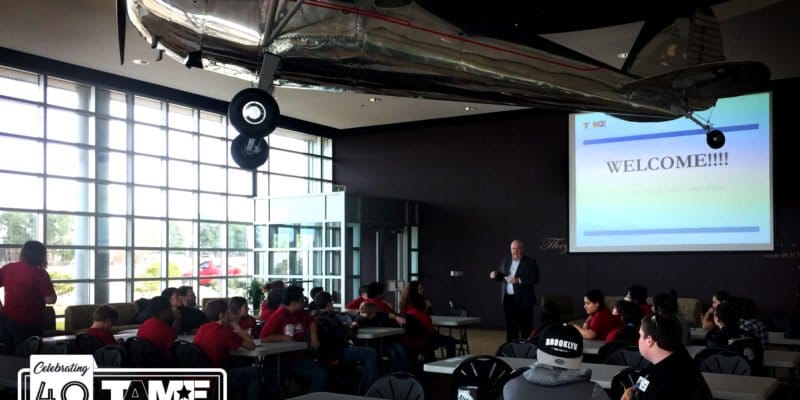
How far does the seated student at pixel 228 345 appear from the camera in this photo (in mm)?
5527

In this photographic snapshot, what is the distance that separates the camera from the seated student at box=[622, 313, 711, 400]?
287 centimetres

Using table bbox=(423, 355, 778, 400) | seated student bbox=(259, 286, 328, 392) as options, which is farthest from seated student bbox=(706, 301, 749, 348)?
seated student bbox=(259, 286, 328, 392)

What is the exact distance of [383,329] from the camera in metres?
7.48

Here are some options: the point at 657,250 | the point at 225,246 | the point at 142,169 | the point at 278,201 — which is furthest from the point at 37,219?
the point at 657,250

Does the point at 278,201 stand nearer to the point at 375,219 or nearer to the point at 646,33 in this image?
the point at 375,219

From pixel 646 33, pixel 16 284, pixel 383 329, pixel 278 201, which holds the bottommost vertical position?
pixel 383 329

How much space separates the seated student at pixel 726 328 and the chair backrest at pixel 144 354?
433 cm

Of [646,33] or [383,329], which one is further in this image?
[383,329]

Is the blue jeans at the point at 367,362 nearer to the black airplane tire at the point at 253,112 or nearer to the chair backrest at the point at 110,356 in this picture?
the chair backrest at the point at 110,356

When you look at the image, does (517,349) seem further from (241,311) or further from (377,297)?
(377,297)

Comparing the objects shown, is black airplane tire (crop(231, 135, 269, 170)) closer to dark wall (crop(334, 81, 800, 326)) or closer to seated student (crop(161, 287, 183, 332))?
seated student (crop(161, 287, 183, 332))

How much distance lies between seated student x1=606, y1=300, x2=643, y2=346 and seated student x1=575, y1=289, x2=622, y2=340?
0.11m

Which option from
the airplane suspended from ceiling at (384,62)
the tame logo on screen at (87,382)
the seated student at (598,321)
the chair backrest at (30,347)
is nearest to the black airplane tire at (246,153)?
the airplane suspended from ceiling at (384,62)

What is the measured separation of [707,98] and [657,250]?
731 cm
